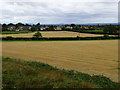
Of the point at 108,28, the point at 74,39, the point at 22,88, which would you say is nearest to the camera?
the point at 22,88

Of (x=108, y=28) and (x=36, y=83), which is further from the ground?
A: (x=108, y=28)

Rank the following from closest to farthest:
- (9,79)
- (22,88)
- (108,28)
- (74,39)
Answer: (22,88), (9,79), (74,39), (108,28)

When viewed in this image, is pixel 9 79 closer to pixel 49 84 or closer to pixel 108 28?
pixel 49 84

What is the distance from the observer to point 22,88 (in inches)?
241

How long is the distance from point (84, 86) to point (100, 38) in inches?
2189

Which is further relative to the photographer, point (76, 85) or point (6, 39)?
point (6, 39)

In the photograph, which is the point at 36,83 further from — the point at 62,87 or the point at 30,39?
the point at 30,39

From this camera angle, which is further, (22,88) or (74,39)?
(74,39)

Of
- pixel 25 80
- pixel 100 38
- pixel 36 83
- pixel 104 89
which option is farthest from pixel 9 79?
pixel 100 38

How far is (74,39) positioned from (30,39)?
1609 cm

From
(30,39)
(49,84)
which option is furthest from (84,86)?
(30,39)

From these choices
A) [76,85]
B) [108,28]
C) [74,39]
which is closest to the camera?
[76,85]

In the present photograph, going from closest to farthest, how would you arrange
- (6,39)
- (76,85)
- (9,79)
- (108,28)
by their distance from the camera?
(76,85) < (9,79) < (6,39) < (108,28)

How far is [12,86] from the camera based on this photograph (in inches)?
249
